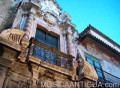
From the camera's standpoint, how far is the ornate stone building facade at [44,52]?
13.9ft

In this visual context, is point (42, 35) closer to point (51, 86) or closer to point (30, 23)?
point (30, 23)

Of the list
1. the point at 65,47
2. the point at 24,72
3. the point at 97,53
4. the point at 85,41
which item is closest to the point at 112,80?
the point at 97,53

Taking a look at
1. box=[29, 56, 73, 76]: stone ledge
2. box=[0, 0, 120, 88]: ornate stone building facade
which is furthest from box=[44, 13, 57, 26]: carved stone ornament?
box=[29, 56, 73, 76]: stone ledge

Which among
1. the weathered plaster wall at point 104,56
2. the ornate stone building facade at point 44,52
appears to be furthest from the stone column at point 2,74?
the weathered plaster wall at point 104,56

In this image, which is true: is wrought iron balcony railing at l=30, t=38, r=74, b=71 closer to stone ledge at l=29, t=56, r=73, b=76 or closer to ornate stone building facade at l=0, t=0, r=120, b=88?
ornate stone building facade at l=0, t=0, r=120, b=88

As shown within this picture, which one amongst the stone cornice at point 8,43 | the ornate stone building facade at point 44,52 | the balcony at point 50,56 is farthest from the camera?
the balcony at point 50,56

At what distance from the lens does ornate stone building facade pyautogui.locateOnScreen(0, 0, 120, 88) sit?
423cm

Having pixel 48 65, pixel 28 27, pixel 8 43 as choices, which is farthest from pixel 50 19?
pixel 8 43

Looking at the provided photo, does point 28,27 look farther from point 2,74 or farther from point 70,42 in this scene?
point 2,74

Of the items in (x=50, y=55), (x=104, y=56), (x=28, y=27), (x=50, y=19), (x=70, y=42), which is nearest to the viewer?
(x=50, y=55)

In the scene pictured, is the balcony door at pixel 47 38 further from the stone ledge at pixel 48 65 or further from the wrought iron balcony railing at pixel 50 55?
the stone ledge at pixel 48 65

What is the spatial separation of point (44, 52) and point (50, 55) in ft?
1.05

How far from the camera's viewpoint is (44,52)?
18.0 ft

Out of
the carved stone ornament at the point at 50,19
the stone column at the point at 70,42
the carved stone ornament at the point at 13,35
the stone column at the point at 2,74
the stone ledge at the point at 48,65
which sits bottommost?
the stone column at the point at 2,74
